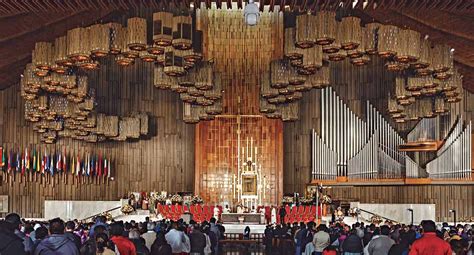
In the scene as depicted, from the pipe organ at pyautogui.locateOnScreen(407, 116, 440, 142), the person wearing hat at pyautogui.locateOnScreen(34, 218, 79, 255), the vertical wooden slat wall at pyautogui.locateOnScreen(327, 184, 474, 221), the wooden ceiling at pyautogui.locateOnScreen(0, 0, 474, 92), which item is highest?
the wooden ceiling at pyautogui.locateOnScreen(0, 0, 474, 92)

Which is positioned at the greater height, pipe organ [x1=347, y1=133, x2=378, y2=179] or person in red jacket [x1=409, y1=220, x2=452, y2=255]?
pipe organ [x1=347, y1=133, x2=378, y2=179]

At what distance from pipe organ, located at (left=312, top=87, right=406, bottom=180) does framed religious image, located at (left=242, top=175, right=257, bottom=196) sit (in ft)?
7.89

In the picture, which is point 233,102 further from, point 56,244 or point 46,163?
point 56,244

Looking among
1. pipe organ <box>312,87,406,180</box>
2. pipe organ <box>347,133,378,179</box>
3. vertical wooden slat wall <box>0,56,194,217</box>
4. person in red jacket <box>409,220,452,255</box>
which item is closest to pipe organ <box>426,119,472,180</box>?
pipe organ <box>312,87,406,180</box>

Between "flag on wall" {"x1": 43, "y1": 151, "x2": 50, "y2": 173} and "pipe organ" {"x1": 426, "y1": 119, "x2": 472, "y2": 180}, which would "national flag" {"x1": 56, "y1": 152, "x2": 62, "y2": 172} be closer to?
"flag on wall" {"x1": 43, "y1": 151, "x2": 50, "y2": 173}

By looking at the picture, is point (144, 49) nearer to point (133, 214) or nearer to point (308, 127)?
point (133, 214)

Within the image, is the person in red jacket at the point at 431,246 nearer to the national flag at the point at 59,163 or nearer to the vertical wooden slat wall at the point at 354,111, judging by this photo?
the vertical wooden slat wall at the point at 354,111

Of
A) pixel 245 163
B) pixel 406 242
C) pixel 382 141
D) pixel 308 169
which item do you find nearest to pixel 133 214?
pixel 245 163

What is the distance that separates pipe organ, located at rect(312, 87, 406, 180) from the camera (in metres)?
28.1

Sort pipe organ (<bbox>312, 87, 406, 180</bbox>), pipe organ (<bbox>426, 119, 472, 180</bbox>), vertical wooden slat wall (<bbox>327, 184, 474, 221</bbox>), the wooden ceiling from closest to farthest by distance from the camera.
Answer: the wooden ceiling
pipe organ (<bbox>426, 119, 472, 180</bbox>)
vertical wooden slat wall (<bbox>327, 184, 474, 221</bbox>)
pipe organ (<bbox>312, 87, 406, 180</bbox>)

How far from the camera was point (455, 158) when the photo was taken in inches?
1048

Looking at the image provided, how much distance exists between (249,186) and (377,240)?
17.2 meters

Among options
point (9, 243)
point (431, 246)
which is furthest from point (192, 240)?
point (9, 243)

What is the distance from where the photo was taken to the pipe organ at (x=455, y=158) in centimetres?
2659
